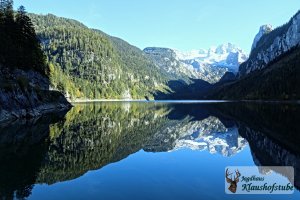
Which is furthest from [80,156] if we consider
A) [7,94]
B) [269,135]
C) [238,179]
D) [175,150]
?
[7,94]

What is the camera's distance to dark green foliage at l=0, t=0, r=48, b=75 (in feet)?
321

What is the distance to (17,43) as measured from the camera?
112188 millimetres

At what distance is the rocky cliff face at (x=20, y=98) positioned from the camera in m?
70.6

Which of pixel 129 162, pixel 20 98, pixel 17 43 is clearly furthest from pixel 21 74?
pixel 129 162

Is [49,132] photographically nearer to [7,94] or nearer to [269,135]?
[7,94]

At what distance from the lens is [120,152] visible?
39000 millimetres

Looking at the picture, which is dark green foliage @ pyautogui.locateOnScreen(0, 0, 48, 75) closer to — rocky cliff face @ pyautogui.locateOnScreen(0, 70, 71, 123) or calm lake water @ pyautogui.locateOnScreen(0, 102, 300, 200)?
rocky cliff face @ pyautogui.locateOnScreen(0, 70, 71, 123)

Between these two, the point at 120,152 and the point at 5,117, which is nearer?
the point at 120,152

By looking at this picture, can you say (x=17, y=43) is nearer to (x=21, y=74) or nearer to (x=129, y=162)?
(x=21, y=74)

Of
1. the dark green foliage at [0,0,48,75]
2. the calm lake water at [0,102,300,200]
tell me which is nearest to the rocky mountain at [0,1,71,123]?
the dark green foliage at [0,0,48,75]

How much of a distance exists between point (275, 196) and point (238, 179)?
281cm

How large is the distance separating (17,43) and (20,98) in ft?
135

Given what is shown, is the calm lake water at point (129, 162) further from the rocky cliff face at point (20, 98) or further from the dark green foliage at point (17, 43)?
the dark green foliage at point (17, 43)

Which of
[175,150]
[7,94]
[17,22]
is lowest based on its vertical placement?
[175,150]
